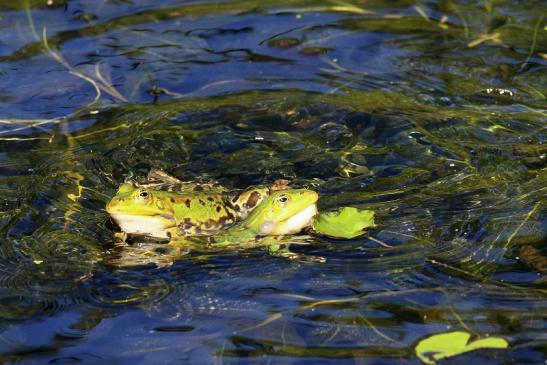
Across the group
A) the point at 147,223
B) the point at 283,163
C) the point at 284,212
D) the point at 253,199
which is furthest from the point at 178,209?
the point at 283,163

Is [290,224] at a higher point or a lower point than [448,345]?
higher

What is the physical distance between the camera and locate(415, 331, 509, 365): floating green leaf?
4516 mm

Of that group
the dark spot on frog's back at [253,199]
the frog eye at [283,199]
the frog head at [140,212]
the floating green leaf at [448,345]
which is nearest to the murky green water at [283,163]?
the floating green leaf at [448,345]

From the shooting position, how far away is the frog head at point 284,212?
5668mm

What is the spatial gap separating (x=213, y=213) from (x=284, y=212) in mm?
486

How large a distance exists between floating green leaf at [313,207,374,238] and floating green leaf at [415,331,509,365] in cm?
114

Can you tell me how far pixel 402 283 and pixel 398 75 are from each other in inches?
129

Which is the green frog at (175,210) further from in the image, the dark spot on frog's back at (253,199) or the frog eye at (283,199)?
the frog eye at (283,199)

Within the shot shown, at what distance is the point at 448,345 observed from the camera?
4.56 meters

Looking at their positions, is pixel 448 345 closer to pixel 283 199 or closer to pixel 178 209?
pixel 283 199

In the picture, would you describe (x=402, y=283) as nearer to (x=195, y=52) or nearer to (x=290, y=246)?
(x=290, y=246)

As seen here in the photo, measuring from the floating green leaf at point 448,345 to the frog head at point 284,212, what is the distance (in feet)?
4.39

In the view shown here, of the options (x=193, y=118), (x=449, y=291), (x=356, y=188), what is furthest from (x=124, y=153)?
(x=449, y=291)

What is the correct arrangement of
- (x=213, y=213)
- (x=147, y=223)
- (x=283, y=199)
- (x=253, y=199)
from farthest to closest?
(x=253, y=199) < (x=213, y=213) < (x=147, y=223) < (x=283, y=199)
